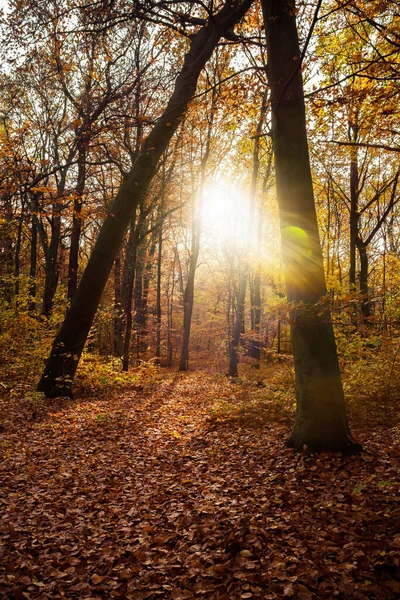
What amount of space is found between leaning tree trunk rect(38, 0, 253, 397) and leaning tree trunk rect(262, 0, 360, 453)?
4788 mm

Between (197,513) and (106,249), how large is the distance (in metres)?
7.19

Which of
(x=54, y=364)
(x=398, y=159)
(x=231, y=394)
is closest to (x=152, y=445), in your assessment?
(x=54, y=364)

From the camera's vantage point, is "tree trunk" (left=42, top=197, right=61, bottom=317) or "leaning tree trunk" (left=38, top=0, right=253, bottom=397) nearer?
"leaning tree trunk" (left=38, top=0, right=253, bottom=397)

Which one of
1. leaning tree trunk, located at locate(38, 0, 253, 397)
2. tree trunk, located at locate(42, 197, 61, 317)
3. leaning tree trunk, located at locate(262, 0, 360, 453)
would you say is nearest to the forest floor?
leaning tree trunk, located at locate(262, 0, 360, 453)

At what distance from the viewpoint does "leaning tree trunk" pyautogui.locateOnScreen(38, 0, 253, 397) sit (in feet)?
31.0

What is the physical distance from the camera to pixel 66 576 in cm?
319

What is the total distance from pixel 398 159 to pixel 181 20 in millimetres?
11984

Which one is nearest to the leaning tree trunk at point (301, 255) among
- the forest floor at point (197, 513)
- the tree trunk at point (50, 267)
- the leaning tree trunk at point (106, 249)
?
the forest floor at point (197, 513)

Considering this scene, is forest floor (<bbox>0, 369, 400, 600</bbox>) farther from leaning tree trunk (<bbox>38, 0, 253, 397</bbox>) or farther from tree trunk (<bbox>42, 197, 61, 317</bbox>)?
tree trunk (<bbox>42, 197, 61, 317</bbox>)

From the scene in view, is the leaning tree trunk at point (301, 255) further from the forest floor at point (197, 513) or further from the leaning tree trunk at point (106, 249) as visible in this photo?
the leaning tree trunk at point (106, 249)

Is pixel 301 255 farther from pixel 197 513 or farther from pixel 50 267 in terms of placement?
pixel 50 267

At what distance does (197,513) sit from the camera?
4109mm

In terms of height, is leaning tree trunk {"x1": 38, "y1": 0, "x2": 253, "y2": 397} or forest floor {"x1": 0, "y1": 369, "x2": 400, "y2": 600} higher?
leaning tree trunk {"x1": 38, "y1": 0, "x2": 253, "y2": 397}

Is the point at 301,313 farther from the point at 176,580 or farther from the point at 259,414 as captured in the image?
the point at 259,414
